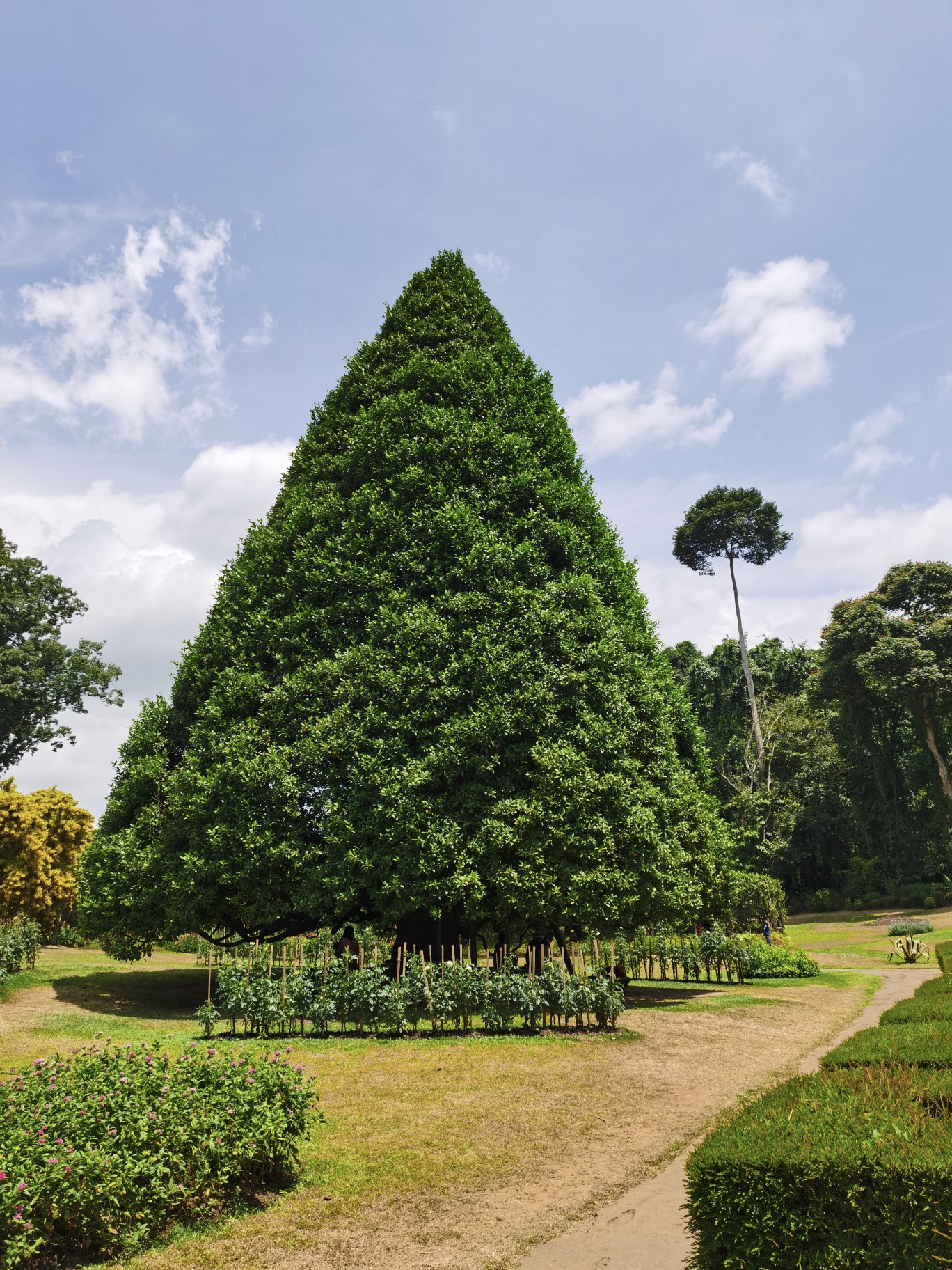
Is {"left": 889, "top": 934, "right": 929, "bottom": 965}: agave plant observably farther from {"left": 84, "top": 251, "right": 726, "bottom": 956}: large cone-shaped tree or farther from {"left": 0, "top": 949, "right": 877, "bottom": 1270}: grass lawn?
{"left": 84, "top": 251, "right": 726, "bottom": 956}: large cone-shaped tree

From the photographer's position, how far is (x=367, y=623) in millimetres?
17375

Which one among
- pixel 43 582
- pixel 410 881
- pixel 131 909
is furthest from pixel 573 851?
pixel 43 582

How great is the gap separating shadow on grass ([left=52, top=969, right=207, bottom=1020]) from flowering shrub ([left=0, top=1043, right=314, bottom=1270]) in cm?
1139

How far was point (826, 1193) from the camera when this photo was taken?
4316 mm

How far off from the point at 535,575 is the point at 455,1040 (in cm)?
956

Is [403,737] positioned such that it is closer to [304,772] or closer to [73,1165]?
[304,772]

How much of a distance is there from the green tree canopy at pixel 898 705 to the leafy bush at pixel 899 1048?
4696cm

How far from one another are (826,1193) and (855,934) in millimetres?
44410

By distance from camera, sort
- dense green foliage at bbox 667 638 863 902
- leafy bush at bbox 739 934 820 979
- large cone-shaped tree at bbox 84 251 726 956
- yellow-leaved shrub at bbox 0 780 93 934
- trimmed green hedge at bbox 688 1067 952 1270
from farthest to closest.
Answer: dense green foliage at bbox 667 638 863 902 < yellow-leaved shrub at bbox 0 780 93 934 < leafy bush at bbox 739 934 820 979 < large cone-shaped tree at bbox 84 251 726 956 < trimmed green hedge at bbox 688 1067 952 1270

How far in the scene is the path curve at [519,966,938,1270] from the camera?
5.54 metres

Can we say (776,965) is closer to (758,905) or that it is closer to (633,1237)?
(758,905)

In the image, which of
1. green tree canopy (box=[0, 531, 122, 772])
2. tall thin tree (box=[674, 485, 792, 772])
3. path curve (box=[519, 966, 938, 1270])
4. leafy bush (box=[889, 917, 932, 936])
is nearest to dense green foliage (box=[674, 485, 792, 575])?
tall thin tree (box=[674, 485, 792, 772])

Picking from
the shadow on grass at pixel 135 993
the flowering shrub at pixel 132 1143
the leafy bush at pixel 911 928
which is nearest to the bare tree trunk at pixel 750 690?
the leafy bush at pixel 911 928

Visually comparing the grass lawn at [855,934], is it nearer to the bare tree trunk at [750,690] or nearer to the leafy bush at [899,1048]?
the bare tree trunk at [750,690]
